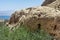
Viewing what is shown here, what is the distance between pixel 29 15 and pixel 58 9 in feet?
3.43

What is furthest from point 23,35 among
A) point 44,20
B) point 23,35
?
point 44,20

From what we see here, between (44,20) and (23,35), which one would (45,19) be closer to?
(44,20)

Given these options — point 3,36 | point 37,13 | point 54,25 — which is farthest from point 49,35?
point 3,36

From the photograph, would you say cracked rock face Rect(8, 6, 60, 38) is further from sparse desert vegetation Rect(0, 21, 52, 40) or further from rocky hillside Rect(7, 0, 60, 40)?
sparse desert vegetation Rect(0, 21, 52, 40)

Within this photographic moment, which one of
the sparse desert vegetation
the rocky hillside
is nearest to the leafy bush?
the sparse desert vegetation

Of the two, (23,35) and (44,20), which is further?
(44,20)

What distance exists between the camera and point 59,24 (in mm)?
7938

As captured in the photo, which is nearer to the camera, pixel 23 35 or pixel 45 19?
pixel 23 35

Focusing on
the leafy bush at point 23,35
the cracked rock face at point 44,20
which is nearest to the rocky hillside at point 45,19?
the cracked rock face at point 44,20

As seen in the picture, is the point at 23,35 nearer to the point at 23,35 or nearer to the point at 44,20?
the point at 23,35

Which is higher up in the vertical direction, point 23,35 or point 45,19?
point 45,19

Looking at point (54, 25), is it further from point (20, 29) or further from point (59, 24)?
point (20, 29)

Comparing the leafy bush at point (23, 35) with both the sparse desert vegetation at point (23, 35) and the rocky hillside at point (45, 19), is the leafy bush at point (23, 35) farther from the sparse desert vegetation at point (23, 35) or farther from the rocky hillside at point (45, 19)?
the rocky hillside at point (45, 19)

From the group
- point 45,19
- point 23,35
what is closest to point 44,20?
point 45,19
